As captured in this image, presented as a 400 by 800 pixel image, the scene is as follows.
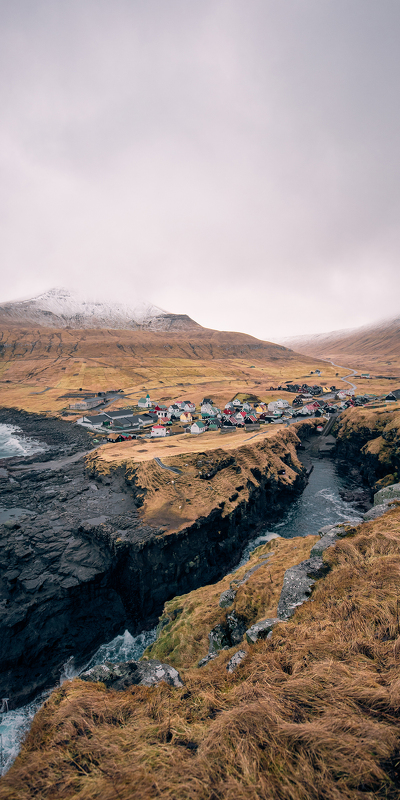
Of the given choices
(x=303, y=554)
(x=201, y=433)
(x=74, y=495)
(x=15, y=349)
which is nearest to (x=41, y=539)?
(x=74, y=495)

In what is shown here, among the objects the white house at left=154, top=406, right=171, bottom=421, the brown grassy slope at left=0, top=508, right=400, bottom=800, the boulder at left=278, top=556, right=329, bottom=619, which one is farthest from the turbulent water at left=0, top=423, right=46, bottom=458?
the brown grassy slope at left=0, top=508, right=400, bottom=800

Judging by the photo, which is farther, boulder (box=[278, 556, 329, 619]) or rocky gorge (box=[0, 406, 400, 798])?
boulder (box=[278, 556, 329, 619])

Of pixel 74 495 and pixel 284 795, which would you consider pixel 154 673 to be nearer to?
pixel 284 795

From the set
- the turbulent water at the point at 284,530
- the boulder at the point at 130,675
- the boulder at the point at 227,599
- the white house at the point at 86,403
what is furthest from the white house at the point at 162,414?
the boulder at the point at 130,675

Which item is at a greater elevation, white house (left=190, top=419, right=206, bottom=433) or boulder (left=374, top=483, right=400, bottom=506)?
boulder (left=374, top=483, right=400, bottom=506)

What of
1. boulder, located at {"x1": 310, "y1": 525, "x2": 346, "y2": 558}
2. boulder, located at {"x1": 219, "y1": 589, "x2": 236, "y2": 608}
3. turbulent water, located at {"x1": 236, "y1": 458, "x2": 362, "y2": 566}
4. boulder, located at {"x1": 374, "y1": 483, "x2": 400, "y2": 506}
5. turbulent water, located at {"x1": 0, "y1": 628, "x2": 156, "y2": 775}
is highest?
boulder, located at {"x1": 310, "y1": 525, "x2": 346, "y2": 558}

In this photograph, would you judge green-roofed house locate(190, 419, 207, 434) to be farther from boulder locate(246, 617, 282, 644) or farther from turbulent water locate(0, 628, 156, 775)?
boulder locate(246, 617, 282, 644)

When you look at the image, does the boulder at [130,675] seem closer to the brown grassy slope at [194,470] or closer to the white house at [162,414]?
the brown grassy slope at [194,470]
